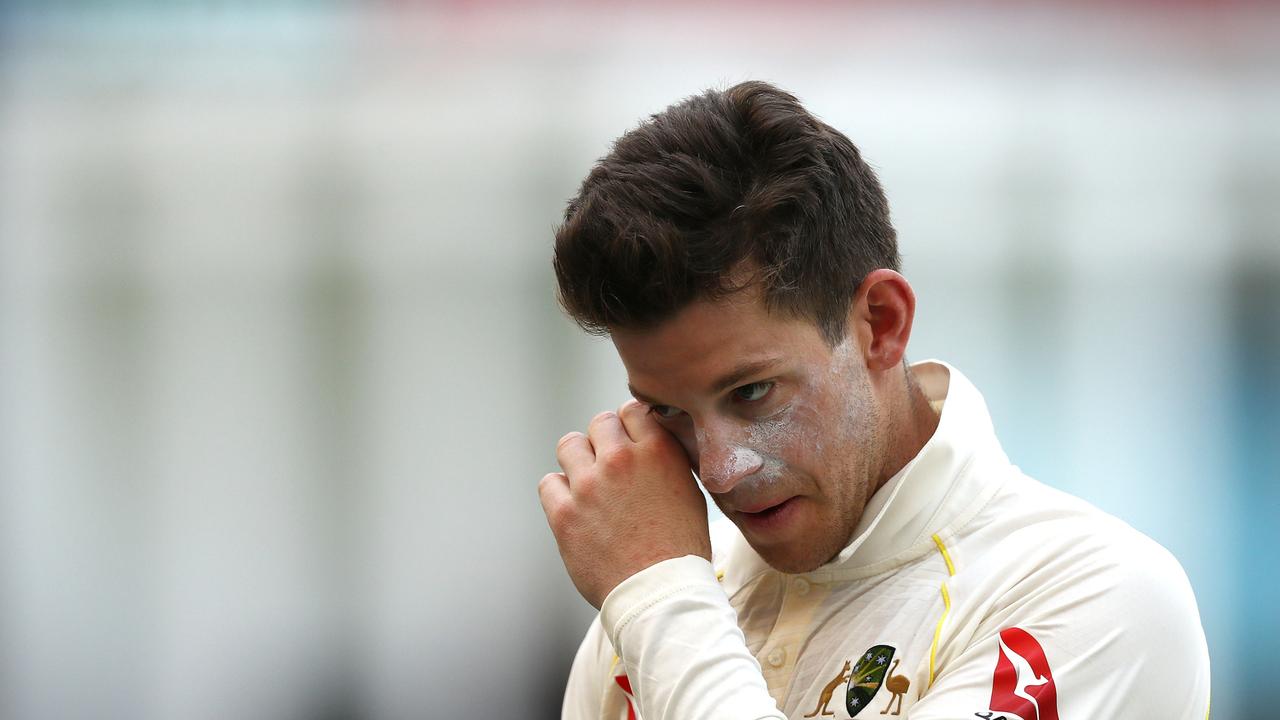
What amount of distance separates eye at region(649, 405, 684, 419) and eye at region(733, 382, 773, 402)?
4.0 inches

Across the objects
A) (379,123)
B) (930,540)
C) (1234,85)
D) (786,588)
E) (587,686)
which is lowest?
(587,686)

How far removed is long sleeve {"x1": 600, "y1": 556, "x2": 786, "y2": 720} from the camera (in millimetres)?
1269

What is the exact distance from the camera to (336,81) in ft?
18.4

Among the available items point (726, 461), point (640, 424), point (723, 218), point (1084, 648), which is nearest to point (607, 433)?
point (640, 424)

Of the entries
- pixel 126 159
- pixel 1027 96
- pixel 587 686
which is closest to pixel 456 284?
pixel 126 159

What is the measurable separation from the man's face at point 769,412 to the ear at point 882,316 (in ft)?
0.08

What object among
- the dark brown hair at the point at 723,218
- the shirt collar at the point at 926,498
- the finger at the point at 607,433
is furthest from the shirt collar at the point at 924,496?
the finger at the point at 607,433

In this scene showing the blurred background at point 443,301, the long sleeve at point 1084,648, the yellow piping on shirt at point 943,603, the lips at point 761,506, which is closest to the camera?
the long sleeve at point 1084,648

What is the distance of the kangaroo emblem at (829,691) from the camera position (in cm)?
143

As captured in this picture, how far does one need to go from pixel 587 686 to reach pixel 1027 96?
4.83 meters

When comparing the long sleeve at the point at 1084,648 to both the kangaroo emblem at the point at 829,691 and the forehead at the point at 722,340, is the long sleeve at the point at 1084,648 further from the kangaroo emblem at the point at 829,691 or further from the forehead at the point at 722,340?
the forehead at the point at 722,340

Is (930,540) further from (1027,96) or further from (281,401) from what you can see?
(1027,96)

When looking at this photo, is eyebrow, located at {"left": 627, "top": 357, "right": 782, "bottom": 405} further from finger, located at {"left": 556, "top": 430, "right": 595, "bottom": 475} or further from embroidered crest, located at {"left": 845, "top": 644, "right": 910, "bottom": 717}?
embroidered crest, located at {"left": 845, "top": 644, "right": 910, "bottom": 717}

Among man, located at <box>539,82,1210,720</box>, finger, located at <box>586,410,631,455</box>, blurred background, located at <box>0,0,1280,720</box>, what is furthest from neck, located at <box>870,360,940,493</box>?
blurred background, located at <box>0,0,1280,720</box>
